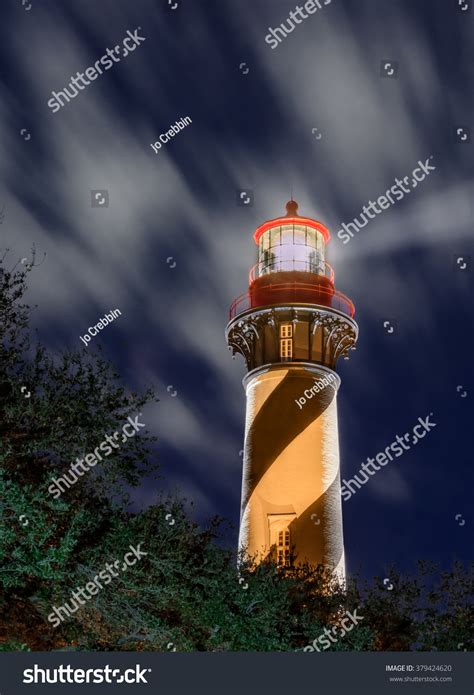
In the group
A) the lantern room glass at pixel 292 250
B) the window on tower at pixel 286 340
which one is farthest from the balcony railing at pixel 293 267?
the window on tower at pixel 286 340

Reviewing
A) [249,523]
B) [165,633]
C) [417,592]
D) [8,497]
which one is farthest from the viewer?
[249,523]

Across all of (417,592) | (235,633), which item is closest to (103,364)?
(235,633)

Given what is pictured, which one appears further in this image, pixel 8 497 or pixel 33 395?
pixel 33 395

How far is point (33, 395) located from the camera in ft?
72.6

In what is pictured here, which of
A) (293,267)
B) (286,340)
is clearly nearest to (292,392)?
(286,340)

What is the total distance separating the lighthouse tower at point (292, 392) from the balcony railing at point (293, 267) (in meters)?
0.04

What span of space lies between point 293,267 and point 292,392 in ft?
18.3

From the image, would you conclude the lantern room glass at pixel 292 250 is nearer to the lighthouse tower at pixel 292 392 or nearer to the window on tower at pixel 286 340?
the lighthouse tower at pixel 292 392

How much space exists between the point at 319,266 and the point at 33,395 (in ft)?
68.2

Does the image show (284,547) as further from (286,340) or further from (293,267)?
(293,267)

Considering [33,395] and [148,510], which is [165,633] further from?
[33,395]

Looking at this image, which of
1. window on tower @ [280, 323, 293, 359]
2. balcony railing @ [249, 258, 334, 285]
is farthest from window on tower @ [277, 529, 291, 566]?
balcony railing @ [249, 258, 334, 285]

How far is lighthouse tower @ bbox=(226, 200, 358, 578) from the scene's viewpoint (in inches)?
1428

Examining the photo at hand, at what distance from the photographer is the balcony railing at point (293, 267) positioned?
132 feet
